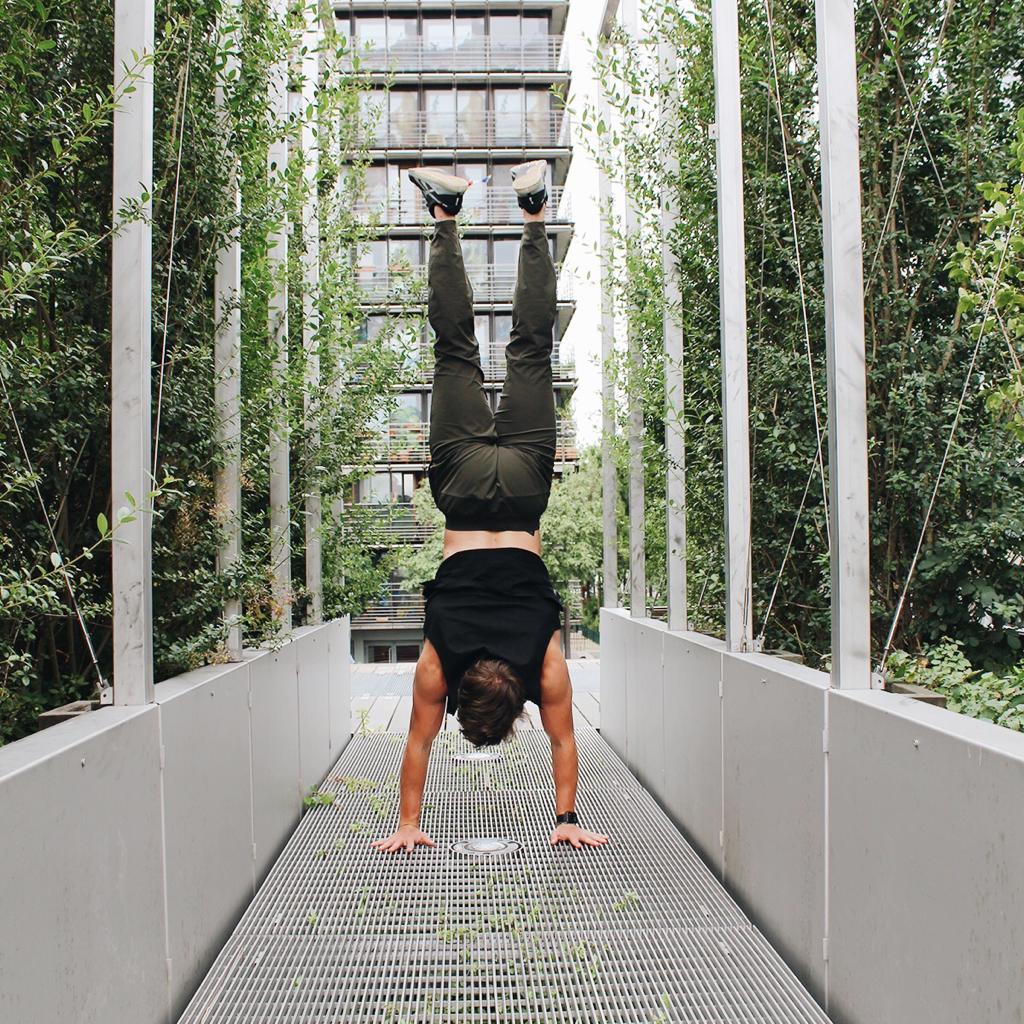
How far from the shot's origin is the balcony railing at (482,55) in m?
26.7

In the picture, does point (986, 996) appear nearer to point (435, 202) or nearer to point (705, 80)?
point (435, 202)

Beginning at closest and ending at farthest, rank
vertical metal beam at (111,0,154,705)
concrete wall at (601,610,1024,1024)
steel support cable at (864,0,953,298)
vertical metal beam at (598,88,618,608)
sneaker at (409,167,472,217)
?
concrete wall at (601,610,1024,1024) → vertical metal beam at (111,0,154,705) → steel support cable at (864,0,953,298) → sneaker at (409,167,472,217) → vertical metal beam at (598,88,618,608)

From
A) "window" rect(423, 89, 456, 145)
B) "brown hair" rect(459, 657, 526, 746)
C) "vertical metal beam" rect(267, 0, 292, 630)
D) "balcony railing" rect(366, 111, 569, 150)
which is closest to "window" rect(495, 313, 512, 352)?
"balcony railing" rect(366, 111, 569, 150)

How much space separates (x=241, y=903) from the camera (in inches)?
125

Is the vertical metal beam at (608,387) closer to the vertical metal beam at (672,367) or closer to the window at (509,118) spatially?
the vertical metal beam at (672,367)

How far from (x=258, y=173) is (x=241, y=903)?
2572 mm

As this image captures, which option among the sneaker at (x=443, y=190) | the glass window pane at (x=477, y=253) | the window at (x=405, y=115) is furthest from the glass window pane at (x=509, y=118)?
the sneaker at (x=443, y=190)

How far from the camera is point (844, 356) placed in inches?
96.1

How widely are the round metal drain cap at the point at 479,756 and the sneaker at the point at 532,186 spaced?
2915 millimetres

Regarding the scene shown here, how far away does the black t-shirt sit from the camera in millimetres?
3639

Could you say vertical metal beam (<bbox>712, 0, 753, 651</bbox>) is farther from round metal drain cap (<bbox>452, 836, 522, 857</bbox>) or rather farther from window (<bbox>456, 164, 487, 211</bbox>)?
window (<bbox>456, 164, 487, 211</bbox>)

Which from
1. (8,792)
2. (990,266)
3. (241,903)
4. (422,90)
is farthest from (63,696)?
(422,90)

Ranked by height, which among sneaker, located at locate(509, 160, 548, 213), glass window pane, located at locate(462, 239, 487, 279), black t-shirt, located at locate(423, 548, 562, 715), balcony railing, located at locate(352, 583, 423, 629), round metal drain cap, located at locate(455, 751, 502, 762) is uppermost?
glass window pane, located at locate(462, 239, 487, 279)

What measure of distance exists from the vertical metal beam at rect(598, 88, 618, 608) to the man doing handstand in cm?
173
